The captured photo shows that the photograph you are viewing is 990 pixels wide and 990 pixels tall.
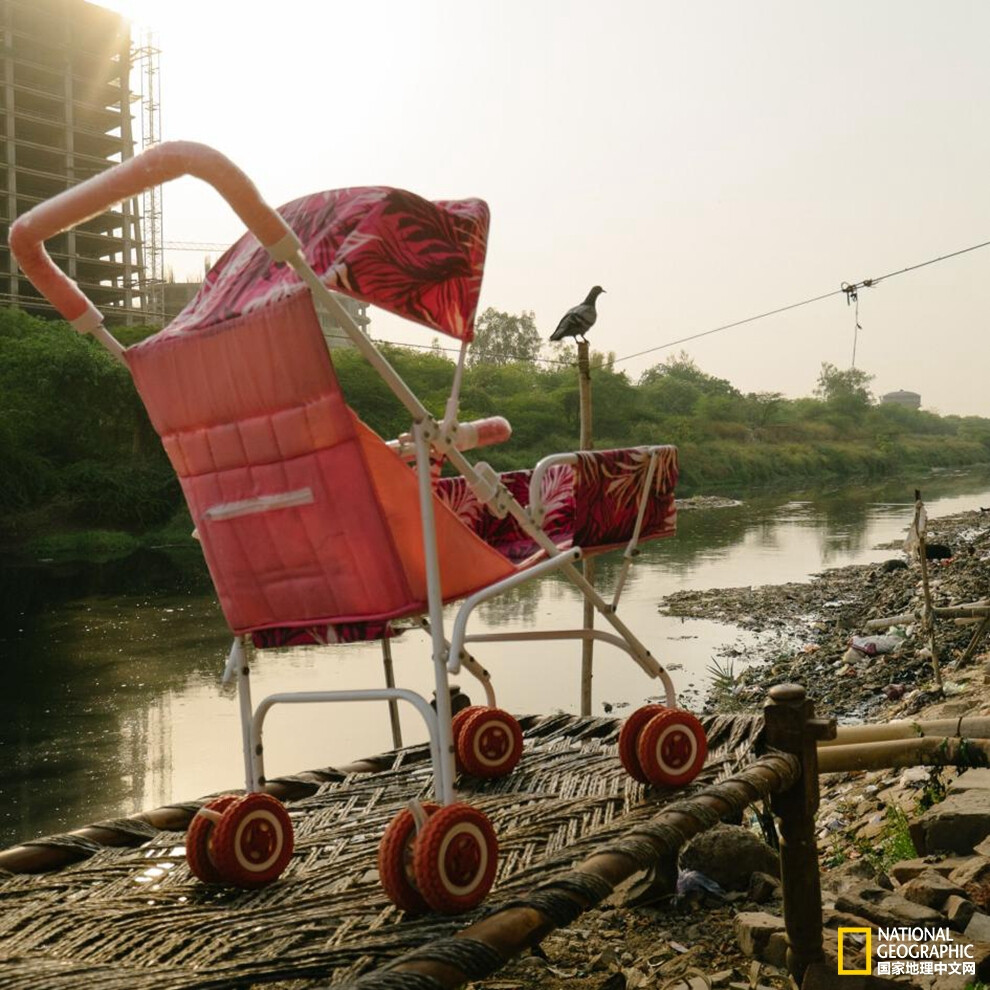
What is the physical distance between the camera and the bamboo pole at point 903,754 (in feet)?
11.0

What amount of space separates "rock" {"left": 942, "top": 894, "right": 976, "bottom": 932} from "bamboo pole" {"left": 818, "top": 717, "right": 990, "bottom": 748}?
32.5 inches

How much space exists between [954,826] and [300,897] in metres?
2.02

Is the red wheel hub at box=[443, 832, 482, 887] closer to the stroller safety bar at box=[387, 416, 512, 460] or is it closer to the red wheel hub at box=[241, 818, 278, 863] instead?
the red wheel hub at box=[241, 818, 278, 863]

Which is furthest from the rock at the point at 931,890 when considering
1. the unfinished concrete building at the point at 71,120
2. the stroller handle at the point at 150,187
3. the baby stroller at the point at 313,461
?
the unfinished concrete building at the point at 71,120

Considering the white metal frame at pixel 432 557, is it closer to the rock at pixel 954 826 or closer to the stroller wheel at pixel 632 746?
the stroller wheel at pixel 632 746

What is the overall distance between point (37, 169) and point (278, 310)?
5625cm

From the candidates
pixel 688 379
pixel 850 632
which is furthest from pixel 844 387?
pixel 850 632

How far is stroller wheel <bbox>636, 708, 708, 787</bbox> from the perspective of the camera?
8.71 feet

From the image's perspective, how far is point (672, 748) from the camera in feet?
8.86

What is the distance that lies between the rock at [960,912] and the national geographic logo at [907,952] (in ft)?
0.15

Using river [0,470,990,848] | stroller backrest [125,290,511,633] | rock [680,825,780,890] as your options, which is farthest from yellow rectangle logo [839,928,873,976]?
river [0,470,990,848]

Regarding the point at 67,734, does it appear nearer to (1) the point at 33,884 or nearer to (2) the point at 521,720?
(2) the point at 521,720

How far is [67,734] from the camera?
9.37 meters

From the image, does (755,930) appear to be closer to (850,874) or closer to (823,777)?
(850,874)
